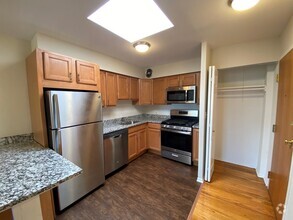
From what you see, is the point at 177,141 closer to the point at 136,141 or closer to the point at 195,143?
the point at 195,143

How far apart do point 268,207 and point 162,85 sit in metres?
2.89

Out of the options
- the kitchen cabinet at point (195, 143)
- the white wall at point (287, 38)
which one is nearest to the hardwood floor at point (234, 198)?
the kitchen cabinet at point (195, 143)

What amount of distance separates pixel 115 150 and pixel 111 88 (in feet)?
4.31

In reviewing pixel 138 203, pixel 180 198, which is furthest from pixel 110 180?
pixel 180 198

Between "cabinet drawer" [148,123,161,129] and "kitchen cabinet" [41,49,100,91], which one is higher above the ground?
"kitchen cabinet" [41,49,100,91]

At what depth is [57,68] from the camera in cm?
172

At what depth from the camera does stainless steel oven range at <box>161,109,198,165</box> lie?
2831 millimetres

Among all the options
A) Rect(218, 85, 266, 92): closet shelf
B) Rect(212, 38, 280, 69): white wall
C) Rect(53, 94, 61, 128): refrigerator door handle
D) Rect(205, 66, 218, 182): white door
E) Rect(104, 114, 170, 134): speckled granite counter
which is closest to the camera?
Rect(53, 94, 61, 128): refrigerator door handle

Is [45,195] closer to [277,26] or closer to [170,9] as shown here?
[170,9]

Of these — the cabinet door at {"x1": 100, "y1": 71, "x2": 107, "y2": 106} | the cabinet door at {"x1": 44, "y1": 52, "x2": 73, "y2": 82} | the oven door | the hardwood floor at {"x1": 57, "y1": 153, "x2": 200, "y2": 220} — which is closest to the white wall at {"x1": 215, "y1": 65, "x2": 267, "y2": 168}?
the oven door

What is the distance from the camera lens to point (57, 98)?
5.26ft

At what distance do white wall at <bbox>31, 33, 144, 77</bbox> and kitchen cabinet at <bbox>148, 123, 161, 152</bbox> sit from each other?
1.49 metres

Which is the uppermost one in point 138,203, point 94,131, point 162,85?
point 162,85

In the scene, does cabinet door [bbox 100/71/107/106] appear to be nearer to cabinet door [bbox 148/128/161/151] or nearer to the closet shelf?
cabinet door [bbox 148/128/161/151]
